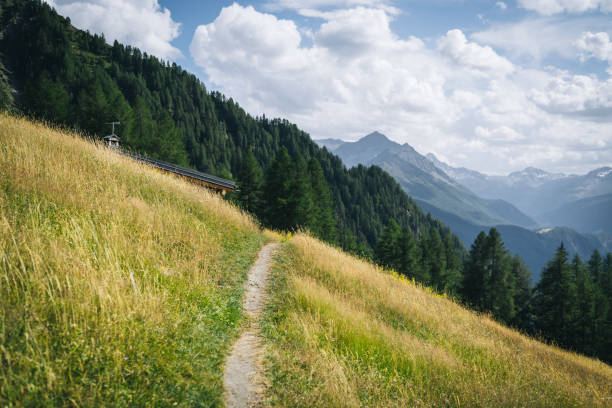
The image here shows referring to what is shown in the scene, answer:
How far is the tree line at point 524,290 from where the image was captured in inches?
1315

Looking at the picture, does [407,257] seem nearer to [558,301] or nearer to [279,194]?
[558,301]

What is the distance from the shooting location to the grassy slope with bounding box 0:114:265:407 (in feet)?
Answer: 9.63

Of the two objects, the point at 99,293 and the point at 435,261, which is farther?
the point at 435,261

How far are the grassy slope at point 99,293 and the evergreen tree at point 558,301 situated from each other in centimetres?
4178

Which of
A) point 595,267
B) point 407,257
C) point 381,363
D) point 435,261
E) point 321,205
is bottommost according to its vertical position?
point 435,261

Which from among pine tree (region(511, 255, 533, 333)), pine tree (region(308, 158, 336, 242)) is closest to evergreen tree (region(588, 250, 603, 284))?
pine tree (region(511, 255, 533, 333))

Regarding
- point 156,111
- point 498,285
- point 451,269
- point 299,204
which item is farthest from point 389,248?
point 156,111

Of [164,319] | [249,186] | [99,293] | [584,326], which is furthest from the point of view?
[249,186]

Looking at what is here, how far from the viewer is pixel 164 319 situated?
4.12 m

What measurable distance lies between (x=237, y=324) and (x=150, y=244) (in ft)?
8.32

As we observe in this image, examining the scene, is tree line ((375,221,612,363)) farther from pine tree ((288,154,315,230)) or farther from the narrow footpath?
the narrow footpath

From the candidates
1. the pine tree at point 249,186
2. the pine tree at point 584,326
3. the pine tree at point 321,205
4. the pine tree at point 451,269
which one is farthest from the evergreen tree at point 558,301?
the pine tree at point 249,186

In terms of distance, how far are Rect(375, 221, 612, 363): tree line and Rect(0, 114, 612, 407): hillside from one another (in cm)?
2218

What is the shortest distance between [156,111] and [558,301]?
124170 millimetres
